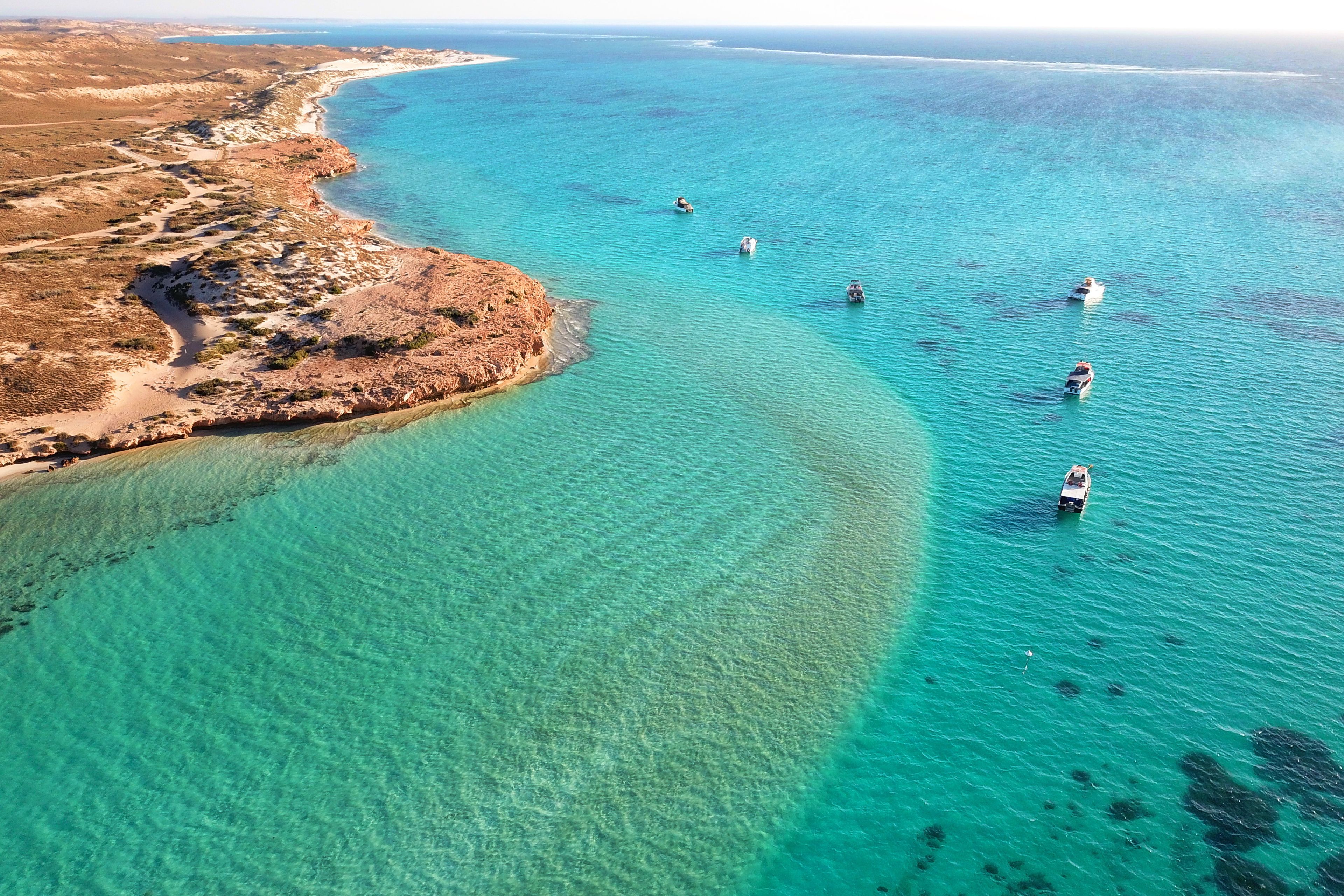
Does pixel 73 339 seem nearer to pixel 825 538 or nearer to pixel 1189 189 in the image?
pixel 825 538

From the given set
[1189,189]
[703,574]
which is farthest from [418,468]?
[1189,189]

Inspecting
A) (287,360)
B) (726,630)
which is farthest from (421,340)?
(726,630)

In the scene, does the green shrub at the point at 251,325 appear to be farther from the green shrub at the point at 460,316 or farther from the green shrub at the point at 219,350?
the green shrub at the point at 460,316

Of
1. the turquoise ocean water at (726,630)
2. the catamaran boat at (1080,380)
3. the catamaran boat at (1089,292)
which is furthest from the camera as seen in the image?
the catamaran boat at (1089,292)

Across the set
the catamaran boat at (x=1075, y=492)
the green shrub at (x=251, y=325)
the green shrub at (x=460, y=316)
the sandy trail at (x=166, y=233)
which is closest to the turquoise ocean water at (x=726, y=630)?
the catamaran boat at (x=1075, y=492)

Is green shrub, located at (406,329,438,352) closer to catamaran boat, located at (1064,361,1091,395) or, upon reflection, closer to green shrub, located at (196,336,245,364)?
green shrub, located at (196,336,245,364)

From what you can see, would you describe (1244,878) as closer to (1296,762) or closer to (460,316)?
(1296,762)
